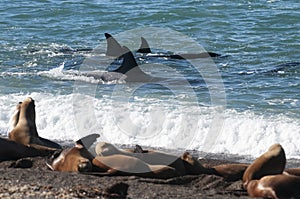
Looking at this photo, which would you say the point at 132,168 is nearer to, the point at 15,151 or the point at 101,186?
the point at 101,186

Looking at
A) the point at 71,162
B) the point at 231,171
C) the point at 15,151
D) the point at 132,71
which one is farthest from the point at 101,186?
the point at 132,71

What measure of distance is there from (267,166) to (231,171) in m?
0.55

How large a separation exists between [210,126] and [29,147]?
3.65 m

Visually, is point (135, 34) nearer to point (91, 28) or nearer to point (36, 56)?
point (91, 28)

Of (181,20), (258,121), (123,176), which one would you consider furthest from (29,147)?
(181,20)

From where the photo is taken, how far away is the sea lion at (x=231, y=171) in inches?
336

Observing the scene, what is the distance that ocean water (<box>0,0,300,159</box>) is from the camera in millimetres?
12094

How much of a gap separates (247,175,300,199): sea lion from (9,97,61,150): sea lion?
2.98 metres

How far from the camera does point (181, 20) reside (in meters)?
23.8

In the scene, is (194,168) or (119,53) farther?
(119,53)

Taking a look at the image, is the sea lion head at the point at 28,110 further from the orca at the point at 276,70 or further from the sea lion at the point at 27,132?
the orca at the point at 276,70

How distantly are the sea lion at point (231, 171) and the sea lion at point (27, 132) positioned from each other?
2.20 m

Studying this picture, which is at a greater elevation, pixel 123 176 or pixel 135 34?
pixel 123 176

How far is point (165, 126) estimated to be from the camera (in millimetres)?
12312
